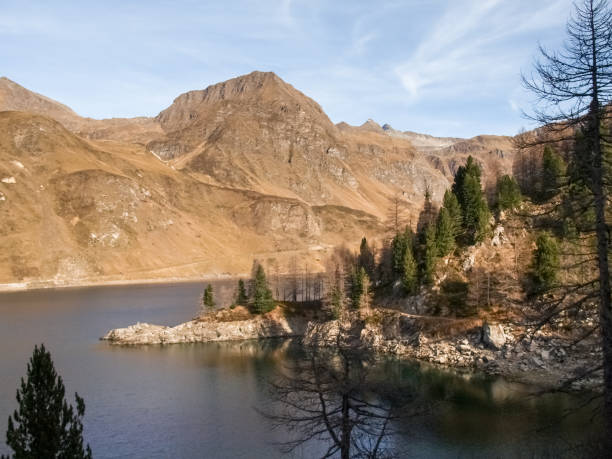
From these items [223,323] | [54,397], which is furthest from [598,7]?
[223,323]

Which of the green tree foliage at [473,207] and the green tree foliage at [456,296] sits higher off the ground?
the green tree foliage at [473,207]

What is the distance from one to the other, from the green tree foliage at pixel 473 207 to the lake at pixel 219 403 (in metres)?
28.1

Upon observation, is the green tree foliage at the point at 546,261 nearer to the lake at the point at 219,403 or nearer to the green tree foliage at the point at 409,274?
the lake at the point at 219,403

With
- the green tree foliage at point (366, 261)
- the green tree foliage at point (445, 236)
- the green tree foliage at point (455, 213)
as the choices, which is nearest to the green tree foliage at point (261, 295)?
the green tree foliage at point (366, 261)

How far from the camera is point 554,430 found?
44.6 meters

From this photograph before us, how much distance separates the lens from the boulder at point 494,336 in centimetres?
6919

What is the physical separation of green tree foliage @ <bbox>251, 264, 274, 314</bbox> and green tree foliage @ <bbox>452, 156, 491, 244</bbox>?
40.7 meters

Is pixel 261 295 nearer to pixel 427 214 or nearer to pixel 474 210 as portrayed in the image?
pixel 427 214

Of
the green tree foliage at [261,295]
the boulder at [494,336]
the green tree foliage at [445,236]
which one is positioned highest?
the green tree foliage at [445,236]

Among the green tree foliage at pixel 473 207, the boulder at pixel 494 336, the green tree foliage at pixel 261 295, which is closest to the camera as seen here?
the boulder at pixel 494 336

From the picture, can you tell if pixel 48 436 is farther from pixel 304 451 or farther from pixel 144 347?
pixel 144 347

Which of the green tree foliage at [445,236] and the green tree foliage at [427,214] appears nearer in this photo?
the green tree foliage at [445,236]

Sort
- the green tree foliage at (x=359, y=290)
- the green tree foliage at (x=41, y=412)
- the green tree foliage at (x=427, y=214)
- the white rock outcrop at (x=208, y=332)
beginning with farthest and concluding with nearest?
1. the green tree foliage at (x=427, y=214)
2. the white rock outcrop at (x=208, y=332)
3. the green tree foliage at (x=359, y=290)
4. the green tree foliage at (x=41, y=412)

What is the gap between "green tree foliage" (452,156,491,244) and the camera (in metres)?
86.3
